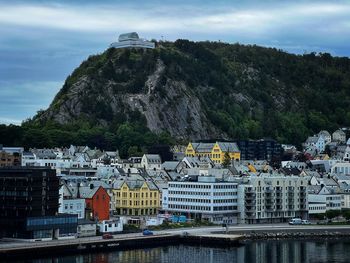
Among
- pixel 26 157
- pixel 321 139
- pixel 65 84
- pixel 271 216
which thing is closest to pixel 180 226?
Answer: pixel 271 216

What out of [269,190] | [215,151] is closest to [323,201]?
[269,190]

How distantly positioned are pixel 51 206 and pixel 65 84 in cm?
11235

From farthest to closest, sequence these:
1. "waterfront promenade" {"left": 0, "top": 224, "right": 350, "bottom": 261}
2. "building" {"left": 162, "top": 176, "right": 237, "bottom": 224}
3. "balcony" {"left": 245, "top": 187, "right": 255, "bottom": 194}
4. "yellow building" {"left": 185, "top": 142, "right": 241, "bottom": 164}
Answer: "yellow building" {"left": 185, "top": 142, "right": 241, "bottom": 164}
"balcony" {"left": 245, "top": 187, "right": 255, "bottom": 194}
"building" {"left": 162, "top": 176, "right": 237, "bottom": 224}
"waterfront promenade" {"left": 0, "top": 224, "right": 350, "bottom": 261}

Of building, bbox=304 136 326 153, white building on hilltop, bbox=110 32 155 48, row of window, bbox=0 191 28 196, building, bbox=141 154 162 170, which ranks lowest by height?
row of window, bbox=0 191 28 196

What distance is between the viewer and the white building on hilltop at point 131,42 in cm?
18862

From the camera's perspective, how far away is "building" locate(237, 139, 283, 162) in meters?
152

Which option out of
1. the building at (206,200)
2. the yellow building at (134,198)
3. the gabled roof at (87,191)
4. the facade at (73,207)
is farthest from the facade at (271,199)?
the facade at (73,207)

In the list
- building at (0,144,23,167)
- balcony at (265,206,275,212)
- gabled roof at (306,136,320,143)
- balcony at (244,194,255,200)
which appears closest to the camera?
balcony at (244,194,255,200)

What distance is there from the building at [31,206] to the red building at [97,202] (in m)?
8.02

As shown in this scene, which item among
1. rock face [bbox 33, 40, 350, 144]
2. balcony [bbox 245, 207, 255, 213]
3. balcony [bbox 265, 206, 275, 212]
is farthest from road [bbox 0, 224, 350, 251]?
rock face [bbox 33, 40, 350, 144]

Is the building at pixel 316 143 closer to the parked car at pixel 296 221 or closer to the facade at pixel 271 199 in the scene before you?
the facade at pixel 271 199

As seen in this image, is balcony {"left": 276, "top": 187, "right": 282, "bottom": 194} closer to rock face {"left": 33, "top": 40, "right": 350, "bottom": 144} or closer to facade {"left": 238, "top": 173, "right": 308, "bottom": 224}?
facade {"left": 238, "top": 173, "right": 308, "bottom": 224}

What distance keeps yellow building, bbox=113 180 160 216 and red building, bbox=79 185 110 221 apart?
11533 mm

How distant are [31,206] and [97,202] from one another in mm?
12638
